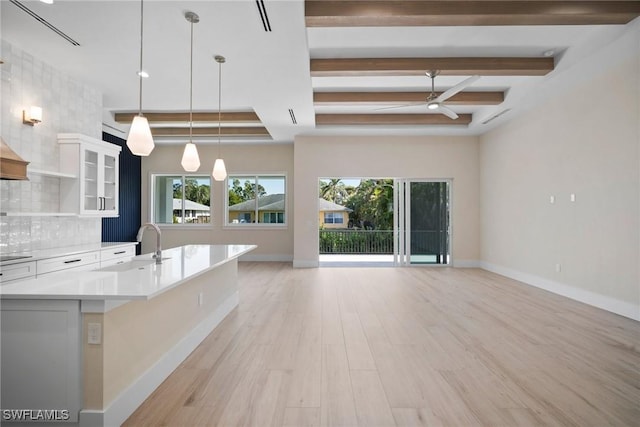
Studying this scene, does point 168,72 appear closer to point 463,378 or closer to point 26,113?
point 26,113

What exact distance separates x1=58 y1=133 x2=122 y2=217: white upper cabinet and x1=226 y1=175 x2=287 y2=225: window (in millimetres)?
3435

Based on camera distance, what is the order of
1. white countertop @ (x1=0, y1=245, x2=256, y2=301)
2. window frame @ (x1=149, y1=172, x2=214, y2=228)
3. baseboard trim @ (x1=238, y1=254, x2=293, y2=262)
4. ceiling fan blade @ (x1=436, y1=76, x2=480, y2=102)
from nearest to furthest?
white countertop @ (x1=0, y1=245, x2=256, y2=301) < ceiling fan blade @ (x1=436, y1=76, x2=480, y2=102) < baseboard trim @ (x1=238, y1=254, x2=293, y2=262) < window frame @ (x1=149, y1=172, x2=214, y2=228)

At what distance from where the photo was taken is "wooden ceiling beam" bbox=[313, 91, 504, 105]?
5.40m

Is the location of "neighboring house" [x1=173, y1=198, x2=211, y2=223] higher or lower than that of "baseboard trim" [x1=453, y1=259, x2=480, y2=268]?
higher

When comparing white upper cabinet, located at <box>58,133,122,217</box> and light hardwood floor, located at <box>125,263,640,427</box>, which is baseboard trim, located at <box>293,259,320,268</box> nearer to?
light hardwood floor, located at <box>125,263,640,427</box>

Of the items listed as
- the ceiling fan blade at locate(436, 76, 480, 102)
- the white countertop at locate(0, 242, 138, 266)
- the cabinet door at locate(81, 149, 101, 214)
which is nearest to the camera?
the white countertop at locate(0, 242, 138, 266)

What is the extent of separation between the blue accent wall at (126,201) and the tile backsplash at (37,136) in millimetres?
2535

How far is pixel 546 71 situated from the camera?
4.24 meters

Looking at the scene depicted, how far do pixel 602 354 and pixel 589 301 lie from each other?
1.92 metres

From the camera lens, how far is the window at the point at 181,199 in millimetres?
8422

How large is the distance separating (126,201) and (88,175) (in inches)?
134

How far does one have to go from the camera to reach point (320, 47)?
4000 mm

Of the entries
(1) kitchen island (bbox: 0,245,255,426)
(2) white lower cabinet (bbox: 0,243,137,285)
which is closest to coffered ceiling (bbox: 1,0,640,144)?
(2) white lower cabinet (bbox: 0,243,137,285)

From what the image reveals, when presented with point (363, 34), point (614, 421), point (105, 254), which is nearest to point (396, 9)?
point (363, 34)
